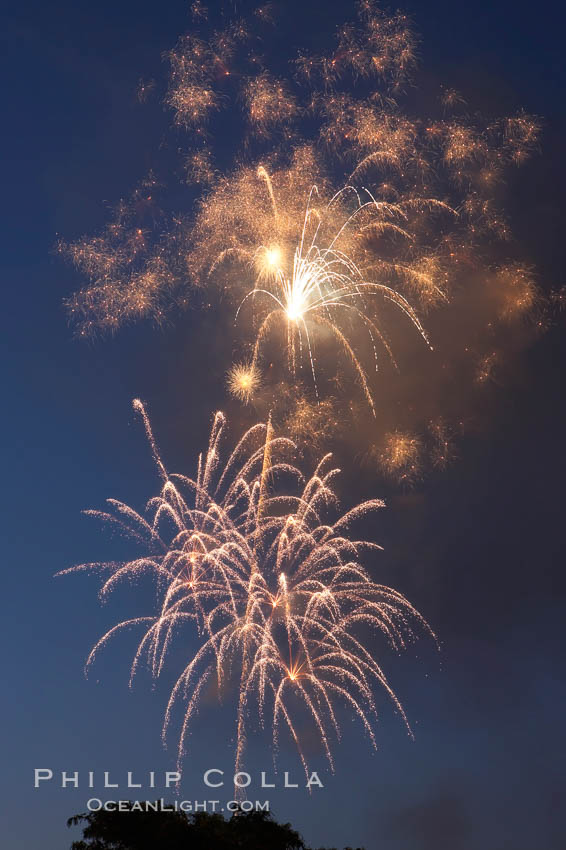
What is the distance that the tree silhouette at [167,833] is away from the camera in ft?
146

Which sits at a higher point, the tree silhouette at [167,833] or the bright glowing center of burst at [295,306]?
the bright glowing center of burst at [295,306]

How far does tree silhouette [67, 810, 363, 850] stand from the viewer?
44.6 metres

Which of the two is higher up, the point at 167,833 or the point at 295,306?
the point at 295,306

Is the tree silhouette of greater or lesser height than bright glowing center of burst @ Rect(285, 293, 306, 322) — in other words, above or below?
below

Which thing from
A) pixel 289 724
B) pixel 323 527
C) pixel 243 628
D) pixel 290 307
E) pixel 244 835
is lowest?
pixel 244 835

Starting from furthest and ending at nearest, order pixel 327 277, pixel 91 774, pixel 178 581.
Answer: pixel 327 277
pixel 178 581
pixel 91 774

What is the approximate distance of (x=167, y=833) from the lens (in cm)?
4484

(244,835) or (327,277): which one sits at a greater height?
(327,277)

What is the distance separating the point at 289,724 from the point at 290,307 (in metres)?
19.2

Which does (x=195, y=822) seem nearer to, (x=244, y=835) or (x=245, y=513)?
(x=244, y=835)

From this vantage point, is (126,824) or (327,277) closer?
(126,824)

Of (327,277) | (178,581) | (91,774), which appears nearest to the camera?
(91,774)

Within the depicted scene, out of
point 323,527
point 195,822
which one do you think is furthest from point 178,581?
point 195,822

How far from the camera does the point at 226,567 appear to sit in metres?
47.2
